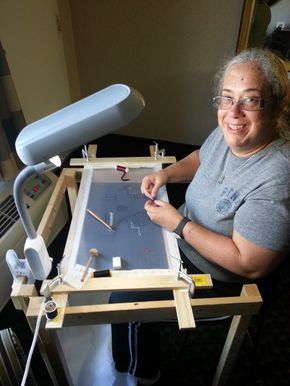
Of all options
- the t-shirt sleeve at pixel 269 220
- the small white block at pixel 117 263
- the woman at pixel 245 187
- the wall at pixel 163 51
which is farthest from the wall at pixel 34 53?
the t-shirt sleeve at pixel 269 220

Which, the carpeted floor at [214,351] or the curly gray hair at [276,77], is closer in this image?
the curly gray hair at [276,77]

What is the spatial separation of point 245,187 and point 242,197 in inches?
1.2

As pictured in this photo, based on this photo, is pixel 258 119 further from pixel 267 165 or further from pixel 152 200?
pixel 152 200

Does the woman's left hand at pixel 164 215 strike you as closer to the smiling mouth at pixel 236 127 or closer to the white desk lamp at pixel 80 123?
the smiling mouth at pixel 236 127

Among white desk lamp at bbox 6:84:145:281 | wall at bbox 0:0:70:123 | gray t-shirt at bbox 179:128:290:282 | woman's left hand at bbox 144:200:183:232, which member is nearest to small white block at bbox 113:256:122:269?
woman's left hand at bbox 144:200:183:232

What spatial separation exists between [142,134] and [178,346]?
6.67 feet

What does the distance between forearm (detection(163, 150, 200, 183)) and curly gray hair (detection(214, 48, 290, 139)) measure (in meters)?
0.45

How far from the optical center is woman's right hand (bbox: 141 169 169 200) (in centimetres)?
114

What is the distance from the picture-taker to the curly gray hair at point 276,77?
0.82 m

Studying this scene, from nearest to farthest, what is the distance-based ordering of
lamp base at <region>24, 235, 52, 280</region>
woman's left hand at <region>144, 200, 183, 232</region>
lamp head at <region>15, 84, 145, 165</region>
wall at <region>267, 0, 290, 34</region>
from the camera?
1. lamp head at <region>15, 84, 145, 165</region>
2. lamp base at <region>24, 235, 52, 280</region>
3. woman's left hand at <region>144, 200, 183, 232</region>
4. wall at <region>267, 0, 290, 34</region>

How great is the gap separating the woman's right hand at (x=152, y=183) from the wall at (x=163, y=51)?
1.61m

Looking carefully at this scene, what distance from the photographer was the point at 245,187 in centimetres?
85

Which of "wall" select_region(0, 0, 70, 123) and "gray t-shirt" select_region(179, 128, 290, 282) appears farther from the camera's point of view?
"wall" select_region(0, 0, 70, 123)

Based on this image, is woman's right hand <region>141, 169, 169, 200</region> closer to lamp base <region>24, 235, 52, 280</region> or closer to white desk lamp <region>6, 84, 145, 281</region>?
lamp base <region>24, 235, 52, 280</region>
